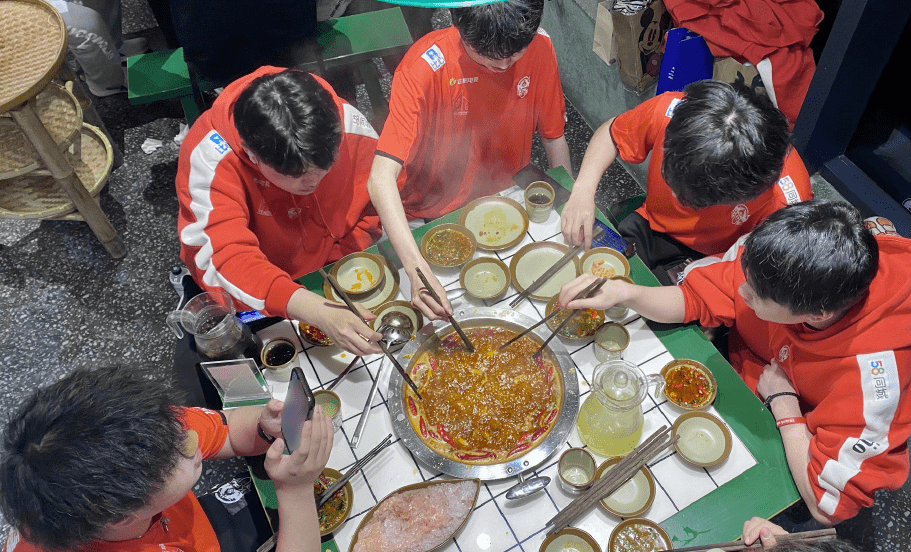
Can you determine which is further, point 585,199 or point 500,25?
point 585,199

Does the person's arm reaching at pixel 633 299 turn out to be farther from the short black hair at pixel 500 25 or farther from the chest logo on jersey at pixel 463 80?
the chest logo on jersey at pixel 463 80

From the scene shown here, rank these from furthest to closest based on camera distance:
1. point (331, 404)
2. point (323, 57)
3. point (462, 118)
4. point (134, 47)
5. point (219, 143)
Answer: point (134, 47) < point (323, 57) < point (462, 118) < point (219, 143) < point (331, 404)

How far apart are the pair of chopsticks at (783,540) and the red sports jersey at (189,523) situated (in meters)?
1.41

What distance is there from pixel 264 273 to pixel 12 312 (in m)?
2.40

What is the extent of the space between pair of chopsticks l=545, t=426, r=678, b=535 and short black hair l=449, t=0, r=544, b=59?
1.50 meters

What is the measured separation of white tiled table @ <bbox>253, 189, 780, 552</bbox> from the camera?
6.02 feet

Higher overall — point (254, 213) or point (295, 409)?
point (295, 409)

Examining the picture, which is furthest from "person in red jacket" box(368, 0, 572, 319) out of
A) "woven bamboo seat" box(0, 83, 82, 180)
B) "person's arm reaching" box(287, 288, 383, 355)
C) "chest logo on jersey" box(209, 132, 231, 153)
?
"woven bamboo seat" box(0, 83, 82, 180)

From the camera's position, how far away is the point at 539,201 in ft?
8.44

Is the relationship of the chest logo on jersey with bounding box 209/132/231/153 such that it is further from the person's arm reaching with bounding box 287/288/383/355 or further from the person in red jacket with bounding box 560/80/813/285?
the person in red jacket with bounding box 560/80/813/285

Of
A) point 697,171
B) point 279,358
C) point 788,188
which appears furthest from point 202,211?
point 788,188

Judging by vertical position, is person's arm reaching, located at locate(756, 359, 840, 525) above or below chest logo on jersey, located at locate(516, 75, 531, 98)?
below

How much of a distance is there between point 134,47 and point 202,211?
10.2 feet

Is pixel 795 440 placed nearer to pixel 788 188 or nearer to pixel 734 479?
pixel 734 479
